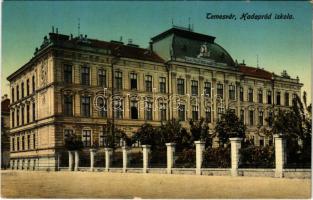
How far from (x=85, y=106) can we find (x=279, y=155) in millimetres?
18599

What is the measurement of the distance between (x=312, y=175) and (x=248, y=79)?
24912mm

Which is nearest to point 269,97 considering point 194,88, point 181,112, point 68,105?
point 194,88

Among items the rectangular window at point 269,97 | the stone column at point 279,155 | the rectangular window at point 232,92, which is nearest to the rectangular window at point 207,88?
the rectangular window at point 232,92

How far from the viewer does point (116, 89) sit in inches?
1403

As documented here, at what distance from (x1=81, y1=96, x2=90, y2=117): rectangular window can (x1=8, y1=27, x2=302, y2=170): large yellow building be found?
71 mm

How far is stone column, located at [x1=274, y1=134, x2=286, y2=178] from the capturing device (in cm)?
1928

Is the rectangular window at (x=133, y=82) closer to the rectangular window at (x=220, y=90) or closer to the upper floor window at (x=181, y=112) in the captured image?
the upper floor window at (x=181, y=112)

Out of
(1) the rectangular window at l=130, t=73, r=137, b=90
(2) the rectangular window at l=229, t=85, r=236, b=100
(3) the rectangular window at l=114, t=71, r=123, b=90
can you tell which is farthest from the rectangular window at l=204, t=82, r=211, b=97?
(3) the rectangular window at l=114, t=71, r=123, b=90

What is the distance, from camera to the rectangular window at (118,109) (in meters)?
35.3

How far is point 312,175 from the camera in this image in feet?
57.0

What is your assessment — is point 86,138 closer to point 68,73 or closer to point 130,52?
point 68,73

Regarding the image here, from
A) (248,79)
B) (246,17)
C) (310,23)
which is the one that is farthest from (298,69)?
(248,79)

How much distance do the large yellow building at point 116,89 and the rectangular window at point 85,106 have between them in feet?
0.23

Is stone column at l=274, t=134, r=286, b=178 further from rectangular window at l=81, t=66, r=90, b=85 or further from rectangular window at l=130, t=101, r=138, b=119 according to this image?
rectangular window at l=81, t=66, r=90, b=85
